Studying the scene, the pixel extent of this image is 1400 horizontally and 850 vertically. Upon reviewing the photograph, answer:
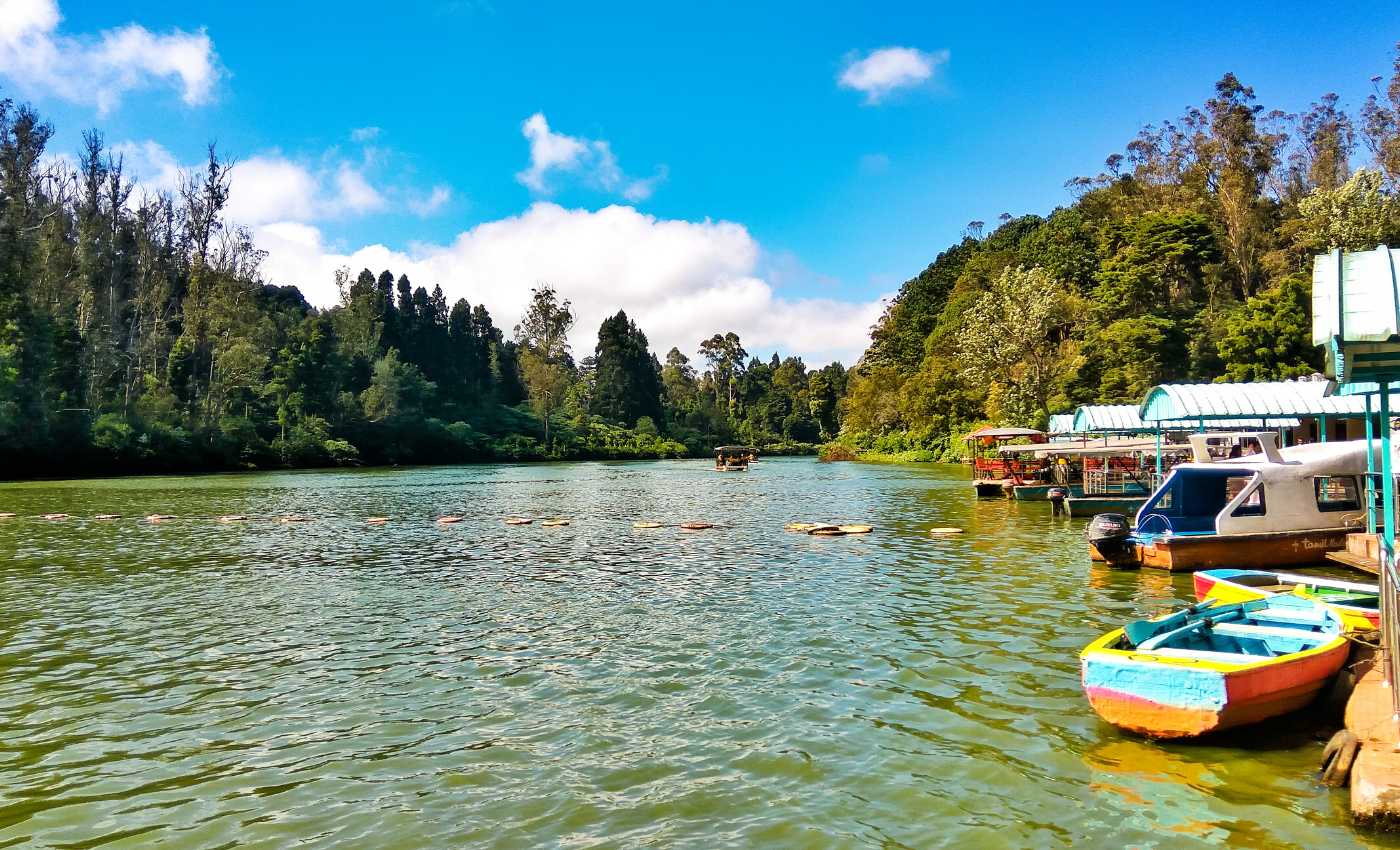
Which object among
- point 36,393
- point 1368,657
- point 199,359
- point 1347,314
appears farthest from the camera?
point 199,359

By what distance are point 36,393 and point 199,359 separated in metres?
26.6

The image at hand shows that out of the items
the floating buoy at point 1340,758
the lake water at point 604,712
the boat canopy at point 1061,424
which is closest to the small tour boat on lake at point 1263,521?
the lake water at point 604,712

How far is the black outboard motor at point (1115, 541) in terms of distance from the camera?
731 inches

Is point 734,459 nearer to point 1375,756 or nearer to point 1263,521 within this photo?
point 1263,521

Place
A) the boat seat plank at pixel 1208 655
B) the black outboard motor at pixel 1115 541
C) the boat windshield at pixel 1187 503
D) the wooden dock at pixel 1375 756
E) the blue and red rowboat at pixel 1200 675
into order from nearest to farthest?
the wooden dock at pixel 1375 756 → the blue and red rowboat at pixel 1200 675 → the boat seat plank at pixel 1208 655 → the black outboard motor at pixel 1115 541 → the boat windshield at pixel 1187 503

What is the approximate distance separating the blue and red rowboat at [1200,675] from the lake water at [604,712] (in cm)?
34

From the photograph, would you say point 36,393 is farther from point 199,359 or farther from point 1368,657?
point 1368,657

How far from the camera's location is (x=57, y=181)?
83.0 metres

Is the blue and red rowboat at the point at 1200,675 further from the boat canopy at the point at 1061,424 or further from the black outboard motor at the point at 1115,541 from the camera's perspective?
the boat canopy at the point at 1061,424

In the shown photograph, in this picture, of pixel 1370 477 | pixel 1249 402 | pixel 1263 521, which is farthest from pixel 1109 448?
pixel 1370 477

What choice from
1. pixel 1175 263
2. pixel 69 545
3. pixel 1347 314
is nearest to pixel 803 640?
pixel 1347 314

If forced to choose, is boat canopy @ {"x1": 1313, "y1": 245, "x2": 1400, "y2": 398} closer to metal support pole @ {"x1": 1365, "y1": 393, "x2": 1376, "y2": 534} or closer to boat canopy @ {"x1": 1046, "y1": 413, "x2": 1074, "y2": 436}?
metal support pole @ {"x1": 1365, "y1": 393, "x2": 1376, "y2": 534}

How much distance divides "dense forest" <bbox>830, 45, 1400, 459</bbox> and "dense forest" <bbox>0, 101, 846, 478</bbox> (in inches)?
1895

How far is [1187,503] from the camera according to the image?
65.4 ft
